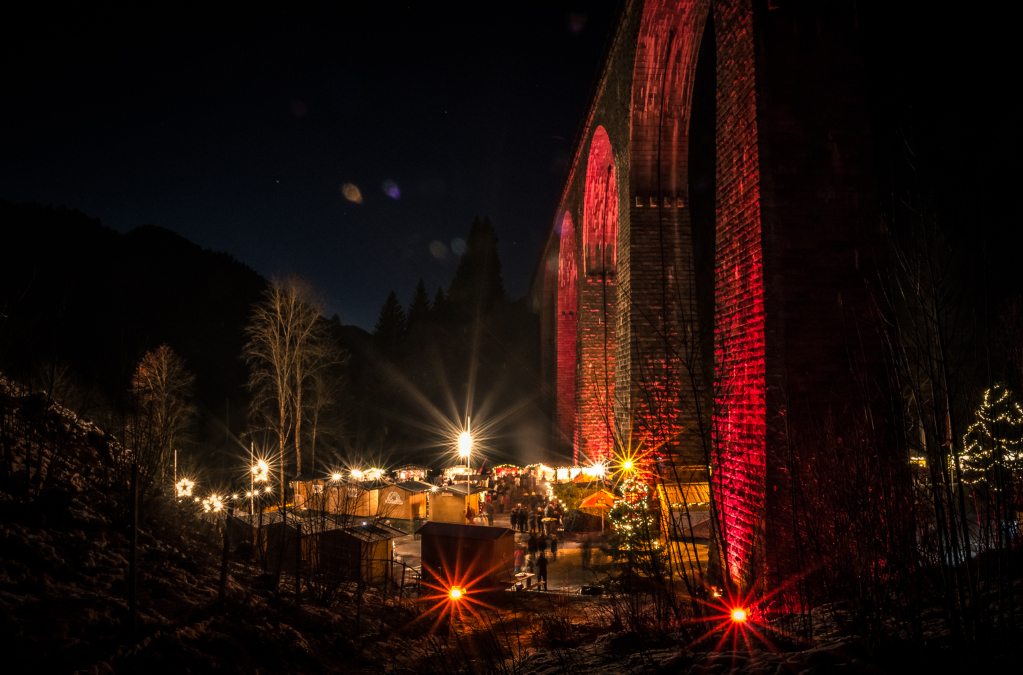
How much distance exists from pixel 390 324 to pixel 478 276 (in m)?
10.1

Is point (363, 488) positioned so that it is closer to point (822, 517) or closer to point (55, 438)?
point (55, 438)

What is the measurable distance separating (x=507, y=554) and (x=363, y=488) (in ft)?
23.2

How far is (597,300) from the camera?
14.0m

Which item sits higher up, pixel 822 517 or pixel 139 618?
pixel 822 517

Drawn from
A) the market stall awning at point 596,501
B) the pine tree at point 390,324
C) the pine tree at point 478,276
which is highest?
the pine tree at point 478,276

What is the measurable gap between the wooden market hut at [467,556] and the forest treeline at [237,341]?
5.94 m

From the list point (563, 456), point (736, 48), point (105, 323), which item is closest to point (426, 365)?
point (563, 456)

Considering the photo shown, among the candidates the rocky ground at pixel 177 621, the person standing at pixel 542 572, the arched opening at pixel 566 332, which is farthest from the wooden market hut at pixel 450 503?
the rocky ground at pixel 177 621

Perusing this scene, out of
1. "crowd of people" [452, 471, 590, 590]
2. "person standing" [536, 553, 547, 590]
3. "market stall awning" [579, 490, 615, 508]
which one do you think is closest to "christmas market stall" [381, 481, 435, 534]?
"crowd of people" [452, 471, 590, 590]

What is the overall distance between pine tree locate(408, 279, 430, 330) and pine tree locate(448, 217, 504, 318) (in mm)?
2582

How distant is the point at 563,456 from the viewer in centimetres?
1806

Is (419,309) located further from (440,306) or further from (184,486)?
(184,486)

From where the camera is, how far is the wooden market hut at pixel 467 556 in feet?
29.3

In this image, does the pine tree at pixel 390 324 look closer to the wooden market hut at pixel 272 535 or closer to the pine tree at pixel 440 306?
the pine tree at pixel 440 306
